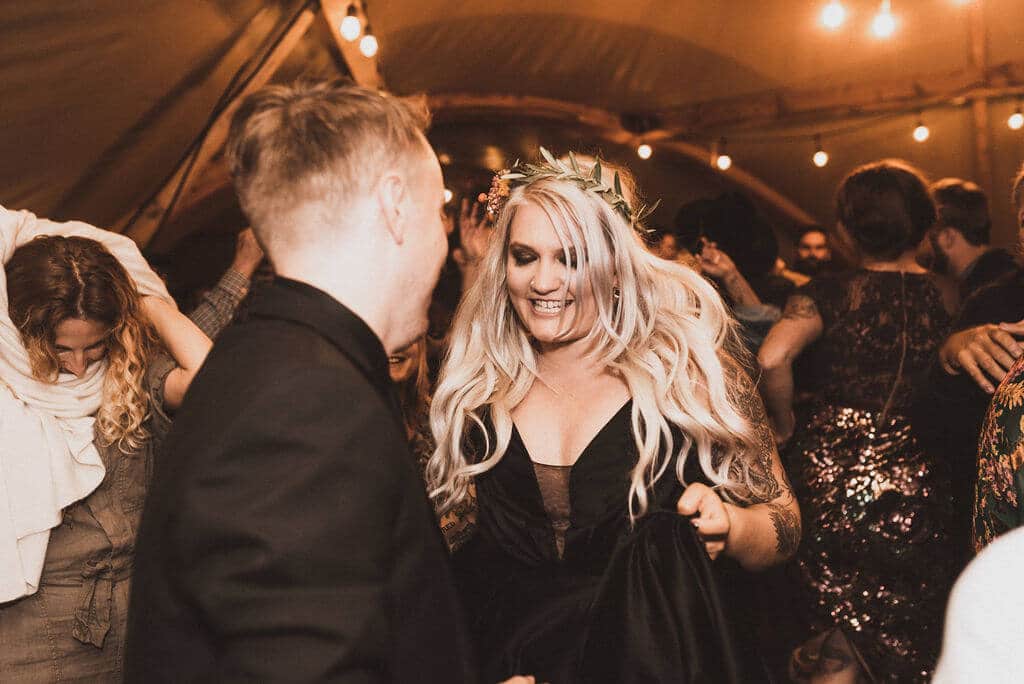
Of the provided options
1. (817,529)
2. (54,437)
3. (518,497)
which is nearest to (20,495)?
(54,437)

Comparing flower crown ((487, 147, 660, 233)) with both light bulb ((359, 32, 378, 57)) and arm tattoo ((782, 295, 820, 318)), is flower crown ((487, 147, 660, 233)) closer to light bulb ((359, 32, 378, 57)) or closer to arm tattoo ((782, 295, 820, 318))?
arm tattoo ((782, 295, 820, 318))

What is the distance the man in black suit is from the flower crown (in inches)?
34.2

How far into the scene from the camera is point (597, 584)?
6.27 ft

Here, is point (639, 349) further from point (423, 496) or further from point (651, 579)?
point (423, 496)

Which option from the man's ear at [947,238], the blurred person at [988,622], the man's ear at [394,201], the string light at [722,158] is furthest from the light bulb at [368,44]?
the blurred person at [988,622]

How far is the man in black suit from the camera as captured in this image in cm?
107

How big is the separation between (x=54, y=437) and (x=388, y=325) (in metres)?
1.26

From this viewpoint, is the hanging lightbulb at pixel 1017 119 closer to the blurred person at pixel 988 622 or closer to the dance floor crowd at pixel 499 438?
the dance floor crowd at pixel 499 438

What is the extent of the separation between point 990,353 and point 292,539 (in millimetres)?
1647

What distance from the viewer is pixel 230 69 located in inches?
187

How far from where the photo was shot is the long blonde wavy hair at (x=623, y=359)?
200 cm

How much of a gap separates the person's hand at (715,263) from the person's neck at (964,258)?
937 millimetres

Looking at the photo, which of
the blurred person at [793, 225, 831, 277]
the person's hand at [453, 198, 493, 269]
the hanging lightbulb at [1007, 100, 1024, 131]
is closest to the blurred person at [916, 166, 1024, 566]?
the person's hand at [453, 198, 493, 269]

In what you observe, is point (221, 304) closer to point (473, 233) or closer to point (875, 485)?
point (473, 233)
